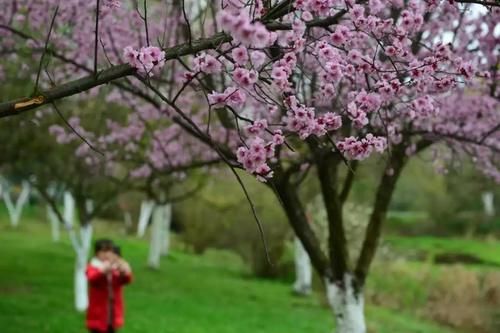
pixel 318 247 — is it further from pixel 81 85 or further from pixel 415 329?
pixel 415 329

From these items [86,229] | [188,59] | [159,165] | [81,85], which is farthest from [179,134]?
[81,85]

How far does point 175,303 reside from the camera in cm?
1438

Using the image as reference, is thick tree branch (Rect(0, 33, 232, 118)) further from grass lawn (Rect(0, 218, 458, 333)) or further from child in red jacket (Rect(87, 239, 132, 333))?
grass lawn (Rect(0, 218, 458, 333))

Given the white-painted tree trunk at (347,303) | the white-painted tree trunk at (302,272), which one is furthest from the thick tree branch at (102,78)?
the white-painted tree trunk at (302,272)

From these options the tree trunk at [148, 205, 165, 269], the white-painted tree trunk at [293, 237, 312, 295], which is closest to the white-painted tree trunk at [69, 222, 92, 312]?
the white-painted tree trunk at [293, 237, 312, 295]

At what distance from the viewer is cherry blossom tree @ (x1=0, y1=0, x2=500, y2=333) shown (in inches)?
129

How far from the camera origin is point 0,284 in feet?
47.7

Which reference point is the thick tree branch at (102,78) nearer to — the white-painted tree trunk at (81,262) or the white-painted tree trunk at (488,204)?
the white-painted tree trunk at (81,262)

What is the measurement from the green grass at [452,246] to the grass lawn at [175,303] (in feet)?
32.4

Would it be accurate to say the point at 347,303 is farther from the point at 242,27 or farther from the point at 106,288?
the point at 242,27

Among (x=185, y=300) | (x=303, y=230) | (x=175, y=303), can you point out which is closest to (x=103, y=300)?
(x=303, y=230)

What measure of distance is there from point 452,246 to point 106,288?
89.5ft

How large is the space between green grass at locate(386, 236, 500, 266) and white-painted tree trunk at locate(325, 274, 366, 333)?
1830 cm

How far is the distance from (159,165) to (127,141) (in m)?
1.13
